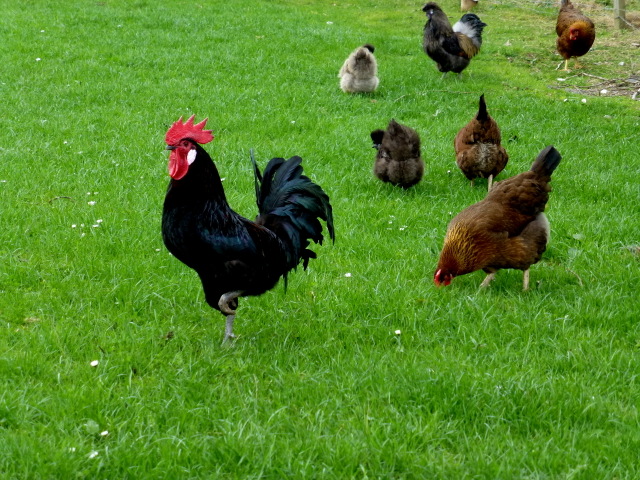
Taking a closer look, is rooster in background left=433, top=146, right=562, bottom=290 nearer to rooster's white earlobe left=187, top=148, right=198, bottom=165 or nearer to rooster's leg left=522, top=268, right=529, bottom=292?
rooster's leg left=522, top=268, right=529, bottom=292

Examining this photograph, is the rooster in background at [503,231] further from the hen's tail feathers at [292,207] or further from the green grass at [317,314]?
the hen's tail feathers at [292,207]

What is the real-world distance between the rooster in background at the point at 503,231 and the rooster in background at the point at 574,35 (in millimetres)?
7951

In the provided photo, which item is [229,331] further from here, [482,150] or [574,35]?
[574,35]

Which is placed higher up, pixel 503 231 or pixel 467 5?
pixel 467 5

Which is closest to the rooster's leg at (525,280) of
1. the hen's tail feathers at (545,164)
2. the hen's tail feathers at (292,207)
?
the hen's tail feathers at (545,164)

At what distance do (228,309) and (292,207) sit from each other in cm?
86

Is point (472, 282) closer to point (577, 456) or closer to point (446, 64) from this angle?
point (577, 456)

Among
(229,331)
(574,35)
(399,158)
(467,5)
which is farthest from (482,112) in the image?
(467,5)

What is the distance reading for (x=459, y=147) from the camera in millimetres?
8031

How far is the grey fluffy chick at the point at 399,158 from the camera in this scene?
24.7 ft

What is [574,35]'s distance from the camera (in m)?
12.7

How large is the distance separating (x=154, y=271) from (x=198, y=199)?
5.17ft

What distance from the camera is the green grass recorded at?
3.51m

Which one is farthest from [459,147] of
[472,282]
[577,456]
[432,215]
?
[577,456]
